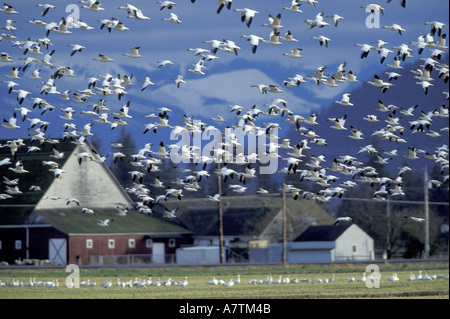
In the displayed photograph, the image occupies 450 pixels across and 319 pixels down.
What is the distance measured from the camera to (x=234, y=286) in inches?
1823

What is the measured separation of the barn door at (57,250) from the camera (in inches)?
2707

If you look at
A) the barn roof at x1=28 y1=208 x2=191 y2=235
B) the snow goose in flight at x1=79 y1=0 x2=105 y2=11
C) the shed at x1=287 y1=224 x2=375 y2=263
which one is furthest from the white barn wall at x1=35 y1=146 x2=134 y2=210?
the snow goose in flight at x1=79 y1=0 x2=105 y2=11

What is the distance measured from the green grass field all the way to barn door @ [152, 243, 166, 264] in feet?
36.7

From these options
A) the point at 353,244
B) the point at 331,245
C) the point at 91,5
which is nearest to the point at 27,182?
the point at 331,245

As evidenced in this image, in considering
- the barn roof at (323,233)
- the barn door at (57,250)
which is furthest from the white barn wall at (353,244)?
the barn door at (57,250)

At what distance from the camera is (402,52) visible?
42531 millimetres

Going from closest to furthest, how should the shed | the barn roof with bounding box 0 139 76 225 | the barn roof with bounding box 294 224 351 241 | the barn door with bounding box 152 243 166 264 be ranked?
the barn roof with bounding box 0 139 76 225 < the barn door with bounding box 152 243 166 264 < the shed < the barn roof with bounding box 294 224 351 241

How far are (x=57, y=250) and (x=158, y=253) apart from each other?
9.61m

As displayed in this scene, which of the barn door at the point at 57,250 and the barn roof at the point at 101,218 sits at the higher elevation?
the barn roof at the point at 101,218

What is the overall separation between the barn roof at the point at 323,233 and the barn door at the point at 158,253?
11.9 metres

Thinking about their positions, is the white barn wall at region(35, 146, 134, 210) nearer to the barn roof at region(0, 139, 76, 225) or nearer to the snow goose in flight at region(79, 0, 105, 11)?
the barn roof at region(0, 139, 76, 225)

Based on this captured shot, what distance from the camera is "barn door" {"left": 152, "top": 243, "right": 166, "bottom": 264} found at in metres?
73.1

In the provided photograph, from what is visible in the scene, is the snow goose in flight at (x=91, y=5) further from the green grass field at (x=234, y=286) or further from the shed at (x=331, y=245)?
the shed at (x=331, y=245)

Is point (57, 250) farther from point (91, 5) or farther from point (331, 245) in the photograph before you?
point (91, 5)
